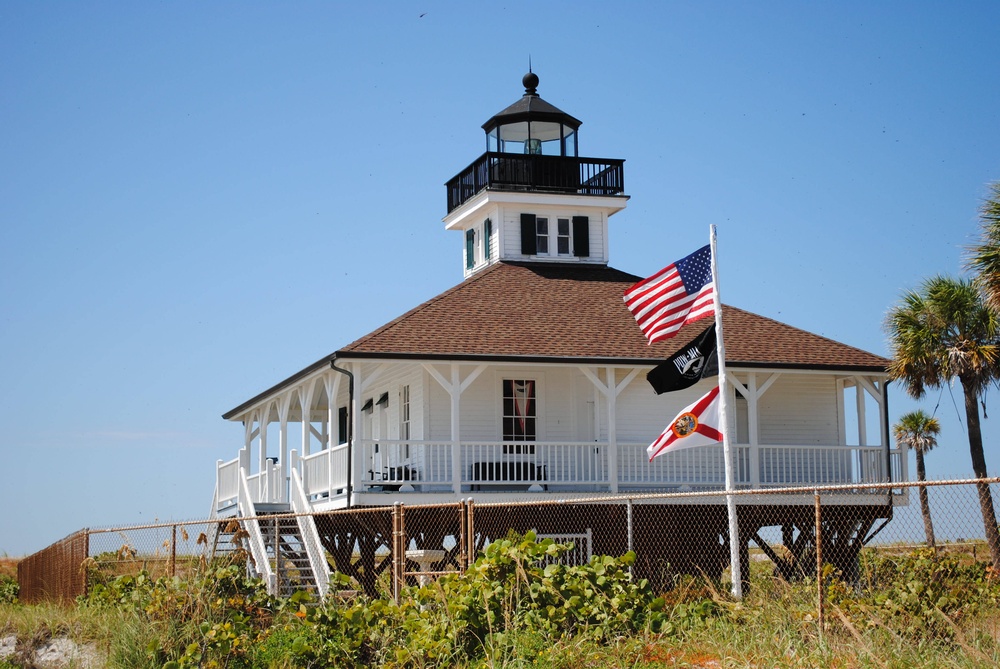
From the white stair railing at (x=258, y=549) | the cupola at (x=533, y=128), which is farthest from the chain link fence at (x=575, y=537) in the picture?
the cupola at (x=533, y=128)

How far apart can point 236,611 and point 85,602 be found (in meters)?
5.31

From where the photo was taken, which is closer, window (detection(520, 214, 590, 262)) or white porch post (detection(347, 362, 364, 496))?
white porch post (detection(347, 362, 364, 496))

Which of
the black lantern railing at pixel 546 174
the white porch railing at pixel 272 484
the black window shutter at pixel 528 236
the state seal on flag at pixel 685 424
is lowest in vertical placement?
the white porch railing at pixel 272 484

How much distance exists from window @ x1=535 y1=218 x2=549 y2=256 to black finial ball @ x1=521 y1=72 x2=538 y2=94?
145 inches

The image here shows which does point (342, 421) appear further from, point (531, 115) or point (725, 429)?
point (725, 429)

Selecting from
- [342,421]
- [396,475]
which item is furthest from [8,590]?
[396,475]

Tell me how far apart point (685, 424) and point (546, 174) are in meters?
12.6

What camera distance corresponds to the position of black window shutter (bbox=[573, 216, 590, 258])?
3048 centimetres

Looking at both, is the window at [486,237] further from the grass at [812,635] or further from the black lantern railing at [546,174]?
the grass at [812,635]

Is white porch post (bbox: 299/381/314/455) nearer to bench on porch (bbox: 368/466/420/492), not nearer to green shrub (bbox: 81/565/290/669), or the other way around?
bench on porch (bbox: 368/466/420/492)

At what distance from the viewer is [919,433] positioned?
51281 mm

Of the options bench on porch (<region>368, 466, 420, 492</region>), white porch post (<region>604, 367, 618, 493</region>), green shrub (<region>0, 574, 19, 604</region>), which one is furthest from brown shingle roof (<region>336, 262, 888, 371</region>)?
green shrub (<region>0, 574, 19, 604</region>)

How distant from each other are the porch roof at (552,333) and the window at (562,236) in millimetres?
1710

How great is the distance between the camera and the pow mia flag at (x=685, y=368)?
19.9 m
